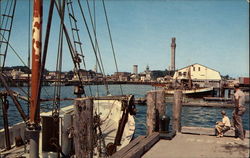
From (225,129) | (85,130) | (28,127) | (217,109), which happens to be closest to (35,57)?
(28,127)

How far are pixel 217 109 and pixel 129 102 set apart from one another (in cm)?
3384

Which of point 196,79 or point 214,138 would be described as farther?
point 196,79

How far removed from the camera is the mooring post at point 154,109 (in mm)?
9570

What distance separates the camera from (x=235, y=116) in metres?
9.32

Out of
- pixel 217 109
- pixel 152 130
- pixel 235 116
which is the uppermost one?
pixel 235 116

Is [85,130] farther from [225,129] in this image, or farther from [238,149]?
[225,129]

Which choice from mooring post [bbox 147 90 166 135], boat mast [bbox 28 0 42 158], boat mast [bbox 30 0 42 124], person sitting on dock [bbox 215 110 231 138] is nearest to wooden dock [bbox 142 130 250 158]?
person sitting on dock [bbox 215 110 231 138]

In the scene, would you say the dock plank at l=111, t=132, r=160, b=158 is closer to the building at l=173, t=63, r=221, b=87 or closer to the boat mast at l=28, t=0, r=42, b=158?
the boat mast at l=28, t=0, r=42, b=158

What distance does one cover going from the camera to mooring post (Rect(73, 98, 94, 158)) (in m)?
5.64

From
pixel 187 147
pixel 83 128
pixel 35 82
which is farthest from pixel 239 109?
pixel 35 82

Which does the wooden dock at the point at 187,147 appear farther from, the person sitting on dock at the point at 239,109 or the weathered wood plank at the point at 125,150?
the person sitting on dock at the point at 239,109

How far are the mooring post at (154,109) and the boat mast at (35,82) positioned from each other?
15.1 ft

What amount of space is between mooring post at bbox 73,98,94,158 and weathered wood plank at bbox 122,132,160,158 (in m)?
1.01

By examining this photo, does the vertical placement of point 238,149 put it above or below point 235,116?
below
